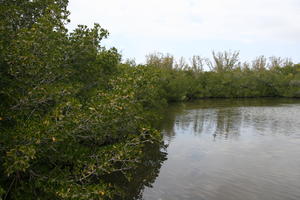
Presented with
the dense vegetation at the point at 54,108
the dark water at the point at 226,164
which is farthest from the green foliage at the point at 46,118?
the dark water at the point at 226,164

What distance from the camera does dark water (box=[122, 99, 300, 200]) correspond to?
11.7 meters

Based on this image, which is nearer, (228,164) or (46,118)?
(46,118)

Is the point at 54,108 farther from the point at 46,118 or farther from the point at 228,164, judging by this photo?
the point at 228,164

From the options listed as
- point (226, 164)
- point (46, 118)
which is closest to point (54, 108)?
point (46, 118)

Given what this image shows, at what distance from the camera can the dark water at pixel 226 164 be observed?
11.7 metres

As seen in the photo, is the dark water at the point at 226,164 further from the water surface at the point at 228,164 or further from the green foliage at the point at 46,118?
the green foliage at the point at 46,118

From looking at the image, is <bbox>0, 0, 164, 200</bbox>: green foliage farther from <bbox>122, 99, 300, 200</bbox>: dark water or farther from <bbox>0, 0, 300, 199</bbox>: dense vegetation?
<bbox>122, 99, 300, 200</bbox>: dark water

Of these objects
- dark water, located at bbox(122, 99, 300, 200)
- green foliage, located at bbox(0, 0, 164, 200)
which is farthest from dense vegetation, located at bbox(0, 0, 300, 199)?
dark water, located at bbox(122, 99, 300, 200)

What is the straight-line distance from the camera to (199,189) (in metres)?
12.0

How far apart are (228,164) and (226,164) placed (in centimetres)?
10

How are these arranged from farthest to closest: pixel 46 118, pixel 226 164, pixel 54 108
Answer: pixel 226 164
pixel 54 108
pixel 46 118

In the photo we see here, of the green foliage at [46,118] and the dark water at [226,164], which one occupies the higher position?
the green foliage at [46,118]

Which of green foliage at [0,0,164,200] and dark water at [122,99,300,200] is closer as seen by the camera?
green foliage at [0,0,164,200]

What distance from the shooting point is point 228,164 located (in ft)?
50.1
